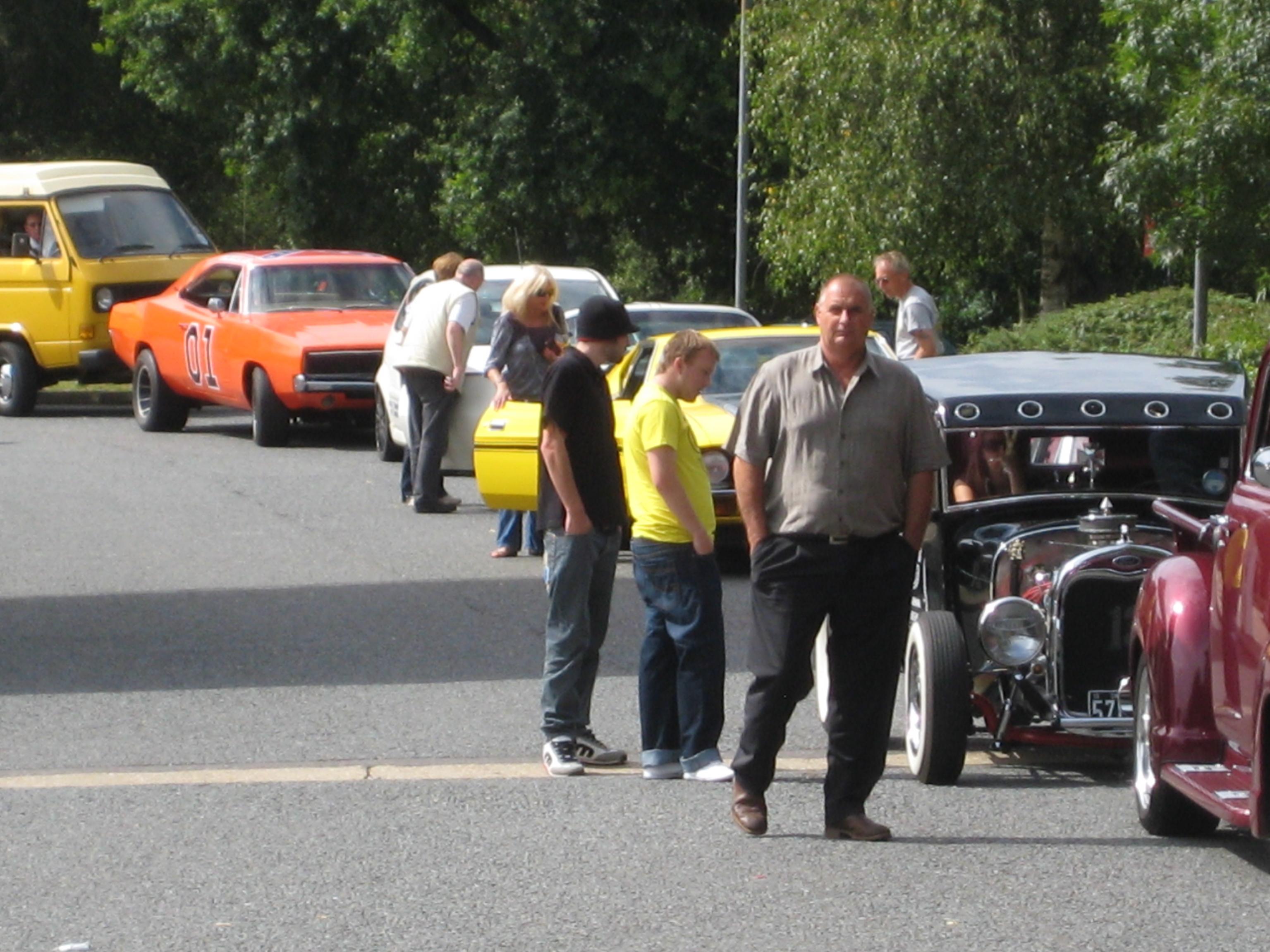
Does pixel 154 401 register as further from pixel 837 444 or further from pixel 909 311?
pixel 837 444

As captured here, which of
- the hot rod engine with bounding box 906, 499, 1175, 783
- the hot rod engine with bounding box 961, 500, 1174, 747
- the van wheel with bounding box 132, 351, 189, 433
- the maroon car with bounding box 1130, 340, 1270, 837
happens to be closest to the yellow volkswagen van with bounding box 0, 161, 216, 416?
the van wheel with bounding box 132, 351, 189, 433

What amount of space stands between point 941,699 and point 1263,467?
81.2 inches

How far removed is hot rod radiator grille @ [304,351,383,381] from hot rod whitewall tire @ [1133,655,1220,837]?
13.3 meters

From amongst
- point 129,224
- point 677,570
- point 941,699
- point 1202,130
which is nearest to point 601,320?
point 677,570

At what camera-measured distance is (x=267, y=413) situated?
783 inches

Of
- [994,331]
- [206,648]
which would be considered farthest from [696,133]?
[206,648]

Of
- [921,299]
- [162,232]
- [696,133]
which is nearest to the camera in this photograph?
[921,299]

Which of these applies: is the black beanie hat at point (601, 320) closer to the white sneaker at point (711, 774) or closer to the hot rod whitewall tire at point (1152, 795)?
the white sneaker at point (711, 774)

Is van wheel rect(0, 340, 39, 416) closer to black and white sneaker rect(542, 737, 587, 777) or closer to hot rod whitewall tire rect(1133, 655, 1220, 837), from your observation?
black and white sneaker rect(542, 737, 587, 777)

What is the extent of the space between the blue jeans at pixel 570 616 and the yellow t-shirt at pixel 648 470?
8.1 inches

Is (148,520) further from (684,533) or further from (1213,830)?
(1213,830)

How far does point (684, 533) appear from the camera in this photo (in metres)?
7.59

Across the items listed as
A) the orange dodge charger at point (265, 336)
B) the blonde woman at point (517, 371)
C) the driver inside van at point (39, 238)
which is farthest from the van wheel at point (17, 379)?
the blonde woman at point (517, 371)

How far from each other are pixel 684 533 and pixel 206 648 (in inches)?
144
